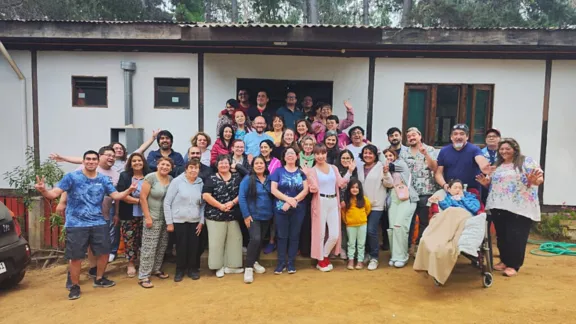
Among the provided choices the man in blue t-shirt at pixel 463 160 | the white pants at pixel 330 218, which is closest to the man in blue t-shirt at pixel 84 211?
the white pants at pixel 330 218

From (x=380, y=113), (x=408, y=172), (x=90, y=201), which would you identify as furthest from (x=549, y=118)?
(x=90, y=201)

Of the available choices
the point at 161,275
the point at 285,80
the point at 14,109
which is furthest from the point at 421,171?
the point at 14,109

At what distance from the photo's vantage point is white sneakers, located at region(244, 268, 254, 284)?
470cm

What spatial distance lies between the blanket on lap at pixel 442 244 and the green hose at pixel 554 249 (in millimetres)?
2381

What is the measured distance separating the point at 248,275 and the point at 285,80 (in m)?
3.74

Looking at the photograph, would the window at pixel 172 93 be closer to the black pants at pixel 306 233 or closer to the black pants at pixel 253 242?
the black pants at pixel 253 242

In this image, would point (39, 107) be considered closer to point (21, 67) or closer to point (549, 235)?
point (21, 67)

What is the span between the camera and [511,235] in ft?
15.5

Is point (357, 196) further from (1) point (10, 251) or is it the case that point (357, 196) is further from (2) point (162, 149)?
(1) point (10, 251)

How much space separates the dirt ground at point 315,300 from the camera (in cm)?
384

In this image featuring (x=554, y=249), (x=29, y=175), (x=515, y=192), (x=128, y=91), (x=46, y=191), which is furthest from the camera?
(x=128, y=91)

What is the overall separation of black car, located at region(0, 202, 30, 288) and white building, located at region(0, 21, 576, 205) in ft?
7.99

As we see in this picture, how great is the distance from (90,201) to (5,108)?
409 centimetres

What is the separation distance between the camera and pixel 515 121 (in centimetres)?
697
